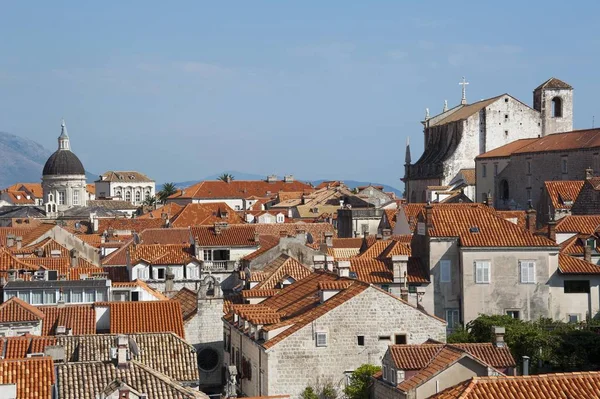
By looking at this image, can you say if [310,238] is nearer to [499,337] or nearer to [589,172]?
[589,172]

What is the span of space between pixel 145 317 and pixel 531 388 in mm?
18267

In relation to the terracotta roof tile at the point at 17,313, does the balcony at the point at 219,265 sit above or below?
above

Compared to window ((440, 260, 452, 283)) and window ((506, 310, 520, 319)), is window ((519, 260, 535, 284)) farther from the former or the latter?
window ((440, 260, 452, 283))

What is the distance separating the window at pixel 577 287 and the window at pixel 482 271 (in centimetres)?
322

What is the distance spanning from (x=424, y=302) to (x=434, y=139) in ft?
344

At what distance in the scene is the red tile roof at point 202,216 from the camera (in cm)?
11631

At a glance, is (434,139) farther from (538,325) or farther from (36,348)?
(36,348)

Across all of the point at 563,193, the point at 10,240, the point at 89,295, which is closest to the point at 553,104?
the point at 563,193

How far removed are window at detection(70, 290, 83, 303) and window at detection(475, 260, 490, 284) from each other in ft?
49.7

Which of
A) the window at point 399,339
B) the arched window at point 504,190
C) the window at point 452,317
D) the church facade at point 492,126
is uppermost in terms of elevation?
the church facade at point 492,126

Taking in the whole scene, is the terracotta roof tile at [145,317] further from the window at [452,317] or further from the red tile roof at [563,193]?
the red tile roof at [563,193]

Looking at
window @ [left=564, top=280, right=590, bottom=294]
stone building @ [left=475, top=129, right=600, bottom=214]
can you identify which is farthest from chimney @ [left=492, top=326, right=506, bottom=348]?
stone building @ [left=475, top=129, right=600, bottom=214]

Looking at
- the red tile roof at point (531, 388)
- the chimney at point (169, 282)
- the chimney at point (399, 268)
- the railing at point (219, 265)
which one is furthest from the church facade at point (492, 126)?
the red tile roof at point (531, 388)

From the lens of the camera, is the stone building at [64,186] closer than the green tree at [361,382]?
No
